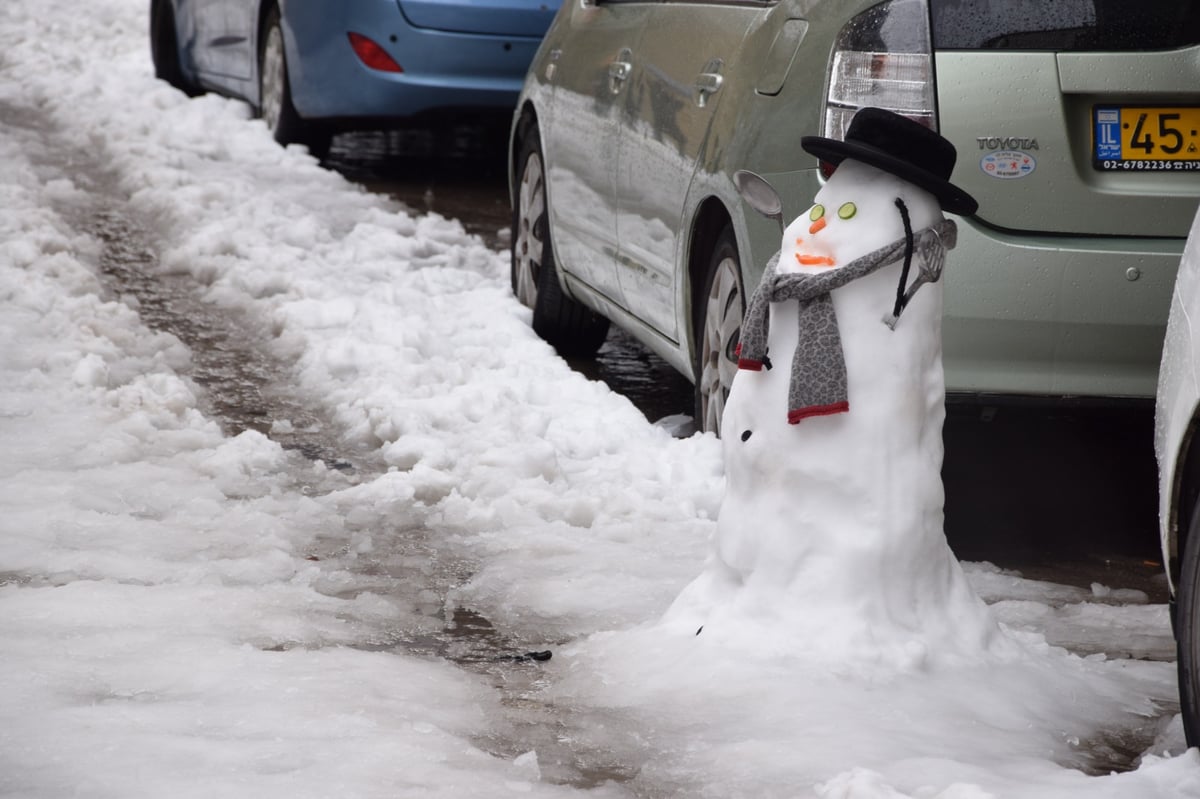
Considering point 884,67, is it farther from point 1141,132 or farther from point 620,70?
point 620,70

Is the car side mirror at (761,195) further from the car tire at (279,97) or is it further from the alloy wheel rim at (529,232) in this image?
the car tire at (279,97)

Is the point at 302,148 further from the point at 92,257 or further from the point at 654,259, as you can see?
the point at 654,259

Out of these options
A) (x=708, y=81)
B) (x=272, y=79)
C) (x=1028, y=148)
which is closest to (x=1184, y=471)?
(x=1028, y=148)

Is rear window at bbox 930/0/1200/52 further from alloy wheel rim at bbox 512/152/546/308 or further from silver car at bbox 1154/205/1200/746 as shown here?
alloy wheel rim at bbox 512/152/546/308

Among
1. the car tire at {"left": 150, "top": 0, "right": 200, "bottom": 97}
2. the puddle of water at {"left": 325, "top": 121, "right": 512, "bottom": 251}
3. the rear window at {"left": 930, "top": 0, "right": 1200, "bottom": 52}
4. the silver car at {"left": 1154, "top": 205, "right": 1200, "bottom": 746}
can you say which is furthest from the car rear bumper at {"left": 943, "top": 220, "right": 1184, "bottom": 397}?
the car tire at {"left": 150, "top": 0, "right": 200, "bottom": 97}

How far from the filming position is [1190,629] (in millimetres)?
3016

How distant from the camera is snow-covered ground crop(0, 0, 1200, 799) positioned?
10.2ft

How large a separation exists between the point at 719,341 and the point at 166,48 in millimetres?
9721

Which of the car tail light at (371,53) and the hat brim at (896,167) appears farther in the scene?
the car tail light at (371,53)

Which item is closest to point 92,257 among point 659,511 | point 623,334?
point 623,334

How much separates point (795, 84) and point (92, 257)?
4.50m

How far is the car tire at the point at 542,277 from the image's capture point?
6.76 m

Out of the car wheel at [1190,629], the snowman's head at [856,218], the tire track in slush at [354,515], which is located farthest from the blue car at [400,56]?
the car wheel at [1190,629]

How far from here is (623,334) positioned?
7629 millimetres
